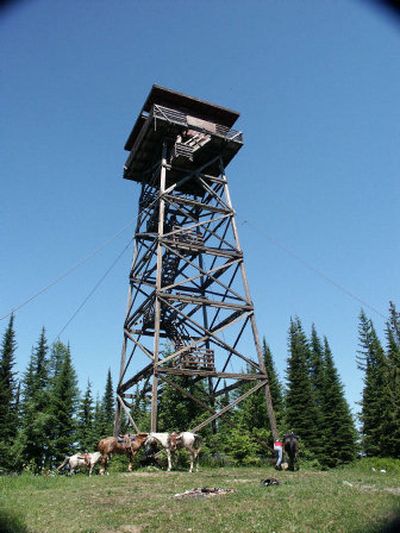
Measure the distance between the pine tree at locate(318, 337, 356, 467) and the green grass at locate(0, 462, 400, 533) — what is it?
3961 centimetres

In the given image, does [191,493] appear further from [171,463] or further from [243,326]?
[243,326]

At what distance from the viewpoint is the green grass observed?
7551 mm

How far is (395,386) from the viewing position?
4684cm

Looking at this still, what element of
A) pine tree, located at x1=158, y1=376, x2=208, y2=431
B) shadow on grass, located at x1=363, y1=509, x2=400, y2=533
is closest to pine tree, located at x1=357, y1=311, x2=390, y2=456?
pine tree, located at x1=158, y1=376, x2=208, y2=431

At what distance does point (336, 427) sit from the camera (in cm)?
5022

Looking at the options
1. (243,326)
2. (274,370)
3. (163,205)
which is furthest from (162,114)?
(274,370)

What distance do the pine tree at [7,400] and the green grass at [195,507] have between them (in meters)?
34.7

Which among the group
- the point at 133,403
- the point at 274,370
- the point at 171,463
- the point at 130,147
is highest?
the point at 130,147

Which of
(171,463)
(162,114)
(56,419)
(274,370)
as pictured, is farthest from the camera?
(274,370)

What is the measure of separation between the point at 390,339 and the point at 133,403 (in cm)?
4641

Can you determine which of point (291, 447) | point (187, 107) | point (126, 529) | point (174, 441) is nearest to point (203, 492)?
point (126, 529)

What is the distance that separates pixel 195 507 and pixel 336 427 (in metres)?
46.5

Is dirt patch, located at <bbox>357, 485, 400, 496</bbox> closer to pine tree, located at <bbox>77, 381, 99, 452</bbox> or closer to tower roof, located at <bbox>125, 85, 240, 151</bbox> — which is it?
tower roof, located at <bbox>125, 85, 240, 151</bbox>

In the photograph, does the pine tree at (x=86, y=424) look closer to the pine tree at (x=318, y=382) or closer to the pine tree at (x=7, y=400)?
the pine tree at (x=7, y=400)
